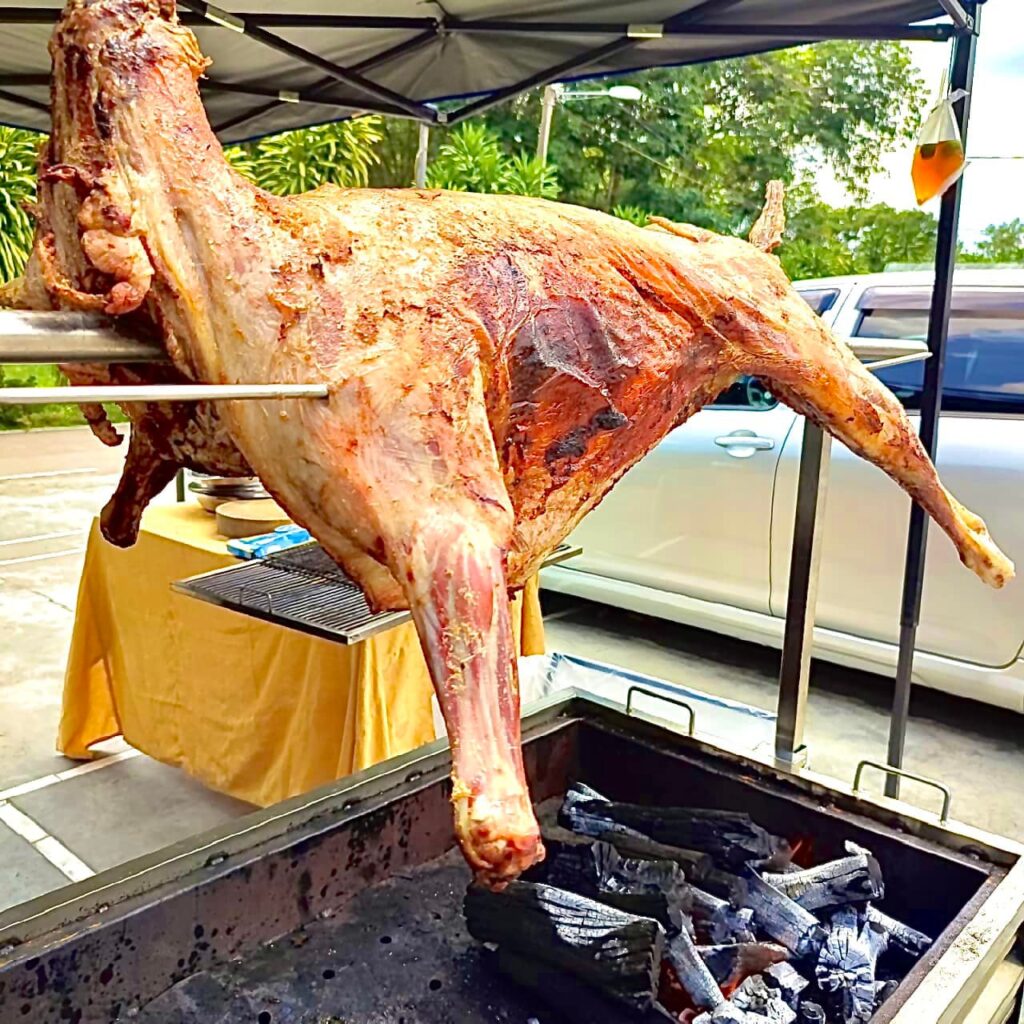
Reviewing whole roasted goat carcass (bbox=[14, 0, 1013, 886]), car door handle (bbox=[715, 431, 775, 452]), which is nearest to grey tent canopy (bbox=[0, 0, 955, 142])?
whole roasted goat carcass (bbox=[14, 0, 1013, 886])

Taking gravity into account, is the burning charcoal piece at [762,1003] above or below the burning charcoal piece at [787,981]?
above

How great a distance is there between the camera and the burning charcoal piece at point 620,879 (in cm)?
174

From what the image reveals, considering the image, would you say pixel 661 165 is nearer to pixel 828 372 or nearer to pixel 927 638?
pixel 927 638

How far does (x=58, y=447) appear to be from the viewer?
1082cm

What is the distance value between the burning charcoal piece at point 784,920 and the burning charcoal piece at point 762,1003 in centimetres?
13

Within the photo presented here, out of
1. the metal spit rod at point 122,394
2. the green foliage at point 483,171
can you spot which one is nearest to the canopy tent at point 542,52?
the metal spit rod at point 122,394

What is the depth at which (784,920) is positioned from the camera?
1.79 meters

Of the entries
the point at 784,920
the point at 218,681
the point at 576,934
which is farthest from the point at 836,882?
the point at 218,681

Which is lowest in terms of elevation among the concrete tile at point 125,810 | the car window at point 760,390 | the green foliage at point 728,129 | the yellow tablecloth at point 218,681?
the concrete tile at point 125,810

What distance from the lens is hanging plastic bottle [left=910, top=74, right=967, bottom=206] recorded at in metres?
2.25

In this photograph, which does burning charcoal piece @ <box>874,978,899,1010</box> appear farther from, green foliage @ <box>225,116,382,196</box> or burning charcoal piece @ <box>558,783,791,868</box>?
green foliage @ <box>225,116,382,196</box>

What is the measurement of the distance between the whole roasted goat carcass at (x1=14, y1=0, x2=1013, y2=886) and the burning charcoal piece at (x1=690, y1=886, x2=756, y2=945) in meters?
0.92

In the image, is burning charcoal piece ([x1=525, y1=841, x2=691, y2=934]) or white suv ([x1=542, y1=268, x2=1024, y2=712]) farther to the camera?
white suv ([x1=542, y1=268, x2=1024, y2=712])

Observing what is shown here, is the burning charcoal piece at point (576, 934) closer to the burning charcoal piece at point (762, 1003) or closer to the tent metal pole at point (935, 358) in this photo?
the burning charcoal piece at point (762, 1003)
